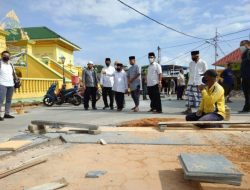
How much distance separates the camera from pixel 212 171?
311 centimetres

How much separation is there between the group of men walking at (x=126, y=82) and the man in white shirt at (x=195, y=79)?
1.06 m

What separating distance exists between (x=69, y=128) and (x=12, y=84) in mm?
3760

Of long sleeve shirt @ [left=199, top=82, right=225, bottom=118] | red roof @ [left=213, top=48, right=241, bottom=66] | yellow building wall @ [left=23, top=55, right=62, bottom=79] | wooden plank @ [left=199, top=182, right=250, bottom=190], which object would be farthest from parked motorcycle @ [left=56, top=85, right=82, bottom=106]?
red roof @ [left=213, top=48, right=241, bottom=66]

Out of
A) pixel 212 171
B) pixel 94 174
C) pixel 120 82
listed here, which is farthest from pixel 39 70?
pixel 212 171

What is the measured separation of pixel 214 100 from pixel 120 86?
541 centimetres

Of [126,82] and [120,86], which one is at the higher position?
[126,82]

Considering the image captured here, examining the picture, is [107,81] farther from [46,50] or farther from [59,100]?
[46,50]

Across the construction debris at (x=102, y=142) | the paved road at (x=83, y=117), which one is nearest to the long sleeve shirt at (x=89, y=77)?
the paved road at (x=83, y=117)

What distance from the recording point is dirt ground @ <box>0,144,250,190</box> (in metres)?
3.38

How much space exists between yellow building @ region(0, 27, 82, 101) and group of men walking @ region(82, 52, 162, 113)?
512 centimetres

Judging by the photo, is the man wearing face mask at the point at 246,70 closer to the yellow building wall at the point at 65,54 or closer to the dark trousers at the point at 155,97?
the dark trousers at the point at 155,97

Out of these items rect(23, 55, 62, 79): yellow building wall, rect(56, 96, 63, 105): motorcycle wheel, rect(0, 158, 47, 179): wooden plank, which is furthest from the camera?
rect(23, 55, 62, 79): yellow building wall

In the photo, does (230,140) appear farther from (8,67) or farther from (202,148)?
(8,67)

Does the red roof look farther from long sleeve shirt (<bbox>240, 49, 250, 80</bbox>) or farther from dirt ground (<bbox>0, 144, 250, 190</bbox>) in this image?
dirt ground (<bbox>0, 144, 250, 190</bbox>)
